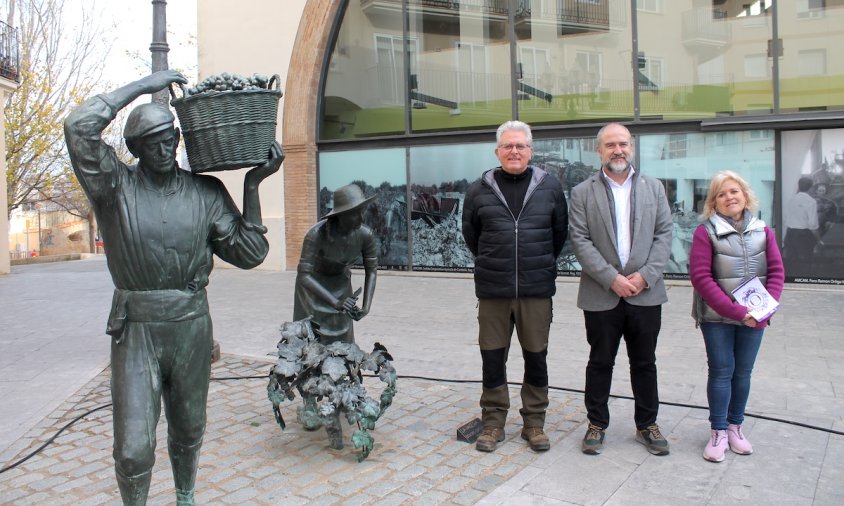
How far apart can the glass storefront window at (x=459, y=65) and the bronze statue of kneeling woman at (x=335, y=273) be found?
9502mm

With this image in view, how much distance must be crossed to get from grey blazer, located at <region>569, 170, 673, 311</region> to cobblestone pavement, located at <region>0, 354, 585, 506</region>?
41.6 inches

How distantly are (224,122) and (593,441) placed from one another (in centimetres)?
289

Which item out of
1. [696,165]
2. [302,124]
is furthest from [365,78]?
[696,165]

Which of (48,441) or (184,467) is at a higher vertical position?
(184,467)

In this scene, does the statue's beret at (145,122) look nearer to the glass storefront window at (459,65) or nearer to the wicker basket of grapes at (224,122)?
the wicker basket of grapes at (224,122)

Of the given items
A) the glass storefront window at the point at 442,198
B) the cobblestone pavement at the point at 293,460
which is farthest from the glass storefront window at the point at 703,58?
the cobblestone pavement at the point at 293,460

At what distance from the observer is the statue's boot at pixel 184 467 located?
3283 millimetres

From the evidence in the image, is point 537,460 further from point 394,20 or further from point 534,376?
point 394,20

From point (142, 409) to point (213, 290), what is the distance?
10405 millimetres

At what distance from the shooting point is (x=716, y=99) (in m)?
12.1

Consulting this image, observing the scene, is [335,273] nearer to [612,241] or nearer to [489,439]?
[489,439]

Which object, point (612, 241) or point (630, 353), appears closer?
point (612, 241)

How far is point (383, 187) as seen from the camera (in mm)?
14758

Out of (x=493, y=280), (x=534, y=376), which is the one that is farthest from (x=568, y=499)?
(x=493, y=280)
